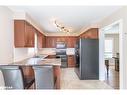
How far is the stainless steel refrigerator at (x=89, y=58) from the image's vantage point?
675 centimetres

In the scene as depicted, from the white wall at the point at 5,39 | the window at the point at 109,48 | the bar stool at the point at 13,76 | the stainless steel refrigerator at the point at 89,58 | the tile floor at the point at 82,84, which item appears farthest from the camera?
the window at the point at 109,48

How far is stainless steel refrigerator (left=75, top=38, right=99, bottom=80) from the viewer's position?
6754mm

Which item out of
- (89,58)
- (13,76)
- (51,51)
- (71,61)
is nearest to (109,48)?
(71,61)

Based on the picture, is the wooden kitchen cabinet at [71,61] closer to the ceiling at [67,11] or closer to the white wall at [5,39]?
A: the ceiling at [67,11]

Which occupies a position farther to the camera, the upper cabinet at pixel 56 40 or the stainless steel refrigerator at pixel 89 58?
the upper cabinet at pixel 56 40

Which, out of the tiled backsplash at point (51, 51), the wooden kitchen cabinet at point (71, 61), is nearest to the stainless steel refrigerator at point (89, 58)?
the wooden kitchen cabinet at point (71, 61)

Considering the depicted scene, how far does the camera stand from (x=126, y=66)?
375cm

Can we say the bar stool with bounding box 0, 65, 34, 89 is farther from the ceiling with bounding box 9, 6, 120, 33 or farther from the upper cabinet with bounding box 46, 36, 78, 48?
the upper cabinet with bounding box 46, 36, 78, 48

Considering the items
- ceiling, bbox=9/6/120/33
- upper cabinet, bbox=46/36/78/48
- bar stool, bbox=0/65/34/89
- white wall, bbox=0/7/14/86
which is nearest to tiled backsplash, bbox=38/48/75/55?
upper cabinet, bbox=46/36/78/48

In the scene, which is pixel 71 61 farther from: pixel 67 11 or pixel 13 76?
pixel 13 76
